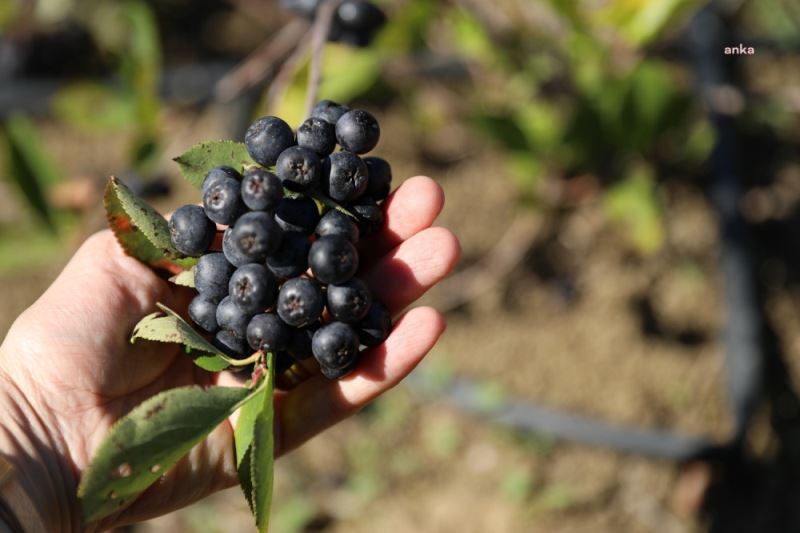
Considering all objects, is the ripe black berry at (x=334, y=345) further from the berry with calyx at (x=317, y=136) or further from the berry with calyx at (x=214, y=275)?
the berry with calyx at (x=317, y=136)

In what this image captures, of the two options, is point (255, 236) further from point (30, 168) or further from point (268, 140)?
point (30, 168)

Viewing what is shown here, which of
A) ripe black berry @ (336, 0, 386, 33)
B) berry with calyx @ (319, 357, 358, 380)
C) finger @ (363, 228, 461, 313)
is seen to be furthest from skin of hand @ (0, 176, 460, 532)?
ripe black berry @ (336, 0, 386, 33)

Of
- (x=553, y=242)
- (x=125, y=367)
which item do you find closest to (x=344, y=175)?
(x=125, y=367)

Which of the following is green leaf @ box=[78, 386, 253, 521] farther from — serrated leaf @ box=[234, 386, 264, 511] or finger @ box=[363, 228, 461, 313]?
finger @ box=[363, 228, 461, 313]

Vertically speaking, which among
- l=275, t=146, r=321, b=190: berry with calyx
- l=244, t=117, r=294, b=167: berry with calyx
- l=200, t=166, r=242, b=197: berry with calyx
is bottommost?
l=275, t=146, r=321, b=190: berry with calyx

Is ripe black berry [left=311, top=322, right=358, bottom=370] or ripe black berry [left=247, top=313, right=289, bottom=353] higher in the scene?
ripe black berry [left=247, top=313, right=289, bottom=353]

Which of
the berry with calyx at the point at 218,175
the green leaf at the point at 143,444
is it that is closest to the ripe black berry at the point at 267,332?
the green leaf at the point at 143,444
